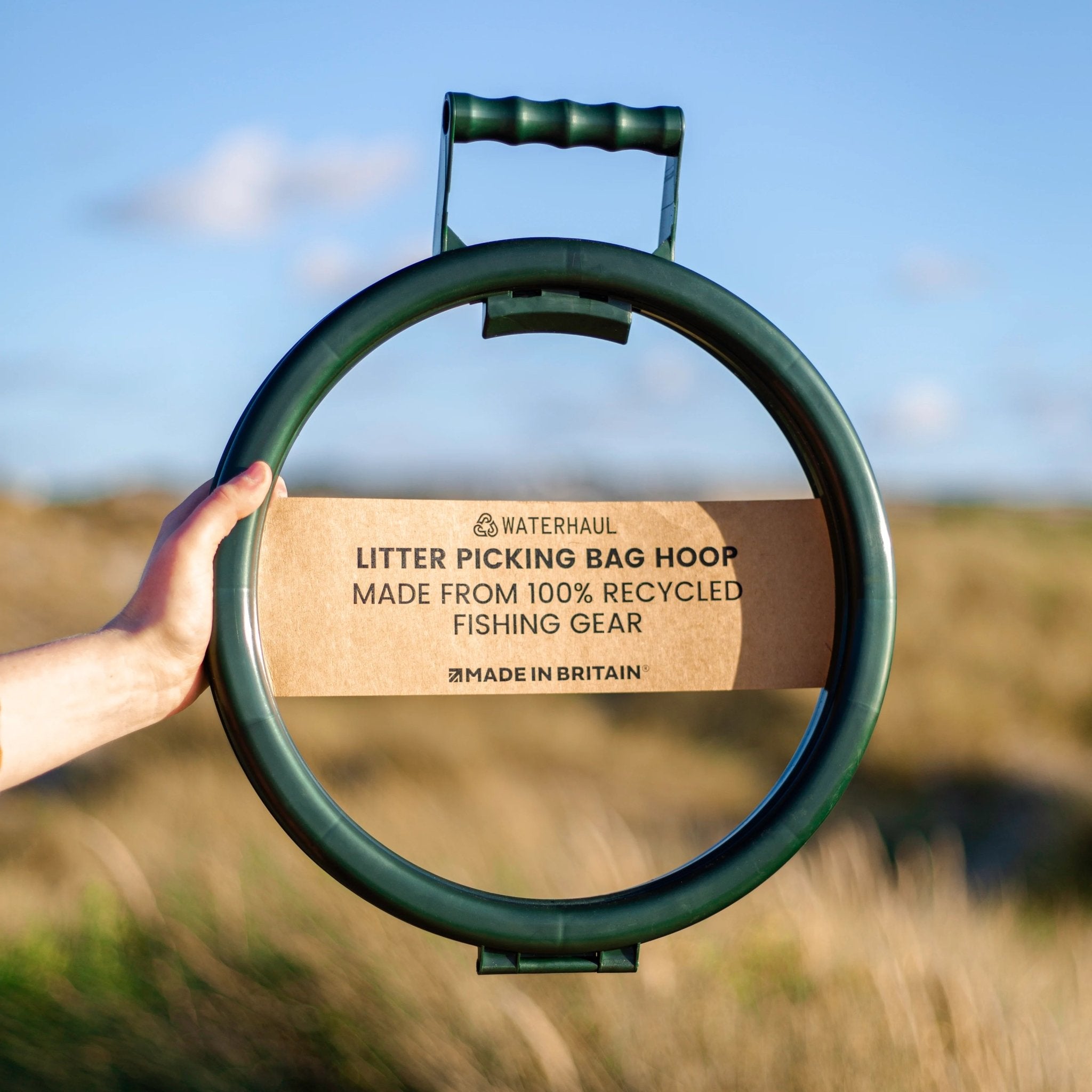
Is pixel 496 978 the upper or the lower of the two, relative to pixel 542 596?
lower

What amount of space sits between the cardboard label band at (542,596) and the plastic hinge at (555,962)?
1.04 feet

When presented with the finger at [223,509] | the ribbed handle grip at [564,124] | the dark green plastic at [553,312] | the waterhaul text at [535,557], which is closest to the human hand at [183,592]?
the finger at [223,509]

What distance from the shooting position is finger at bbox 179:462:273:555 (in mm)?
1164

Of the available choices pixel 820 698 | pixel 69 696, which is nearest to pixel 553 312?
pixel 820 698

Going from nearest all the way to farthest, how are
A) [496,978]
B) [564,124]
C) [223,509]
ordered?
[223,509] → [564,124] → [496,978]

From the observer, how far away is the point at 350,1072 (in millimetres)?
2215

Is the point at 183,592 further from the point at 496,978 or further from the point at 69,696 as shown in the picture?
the point at 496,978

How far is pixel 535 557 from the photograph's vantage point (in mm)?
1301

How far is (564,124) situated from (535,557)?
533 mm

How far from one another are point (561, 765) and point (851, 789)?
6.68ft

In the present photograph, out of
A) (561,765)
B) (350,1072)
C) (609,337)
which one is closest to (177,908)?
(350,1072)

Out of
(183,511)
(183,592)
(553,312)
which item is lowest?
(183,592)

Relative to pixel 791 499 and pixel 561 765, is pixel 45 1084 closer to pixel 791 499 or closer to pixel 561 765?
pixel 791 499

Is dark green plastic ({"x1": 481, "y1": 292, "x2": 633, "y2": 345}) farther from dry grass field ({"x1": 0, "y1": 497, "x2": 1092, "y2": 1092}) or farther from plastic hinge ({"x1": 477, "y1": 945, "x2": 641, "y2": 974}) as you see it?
dry grass field ({"x1": 0, "y1": 497, "x2": 1092, "y2": 1092})
